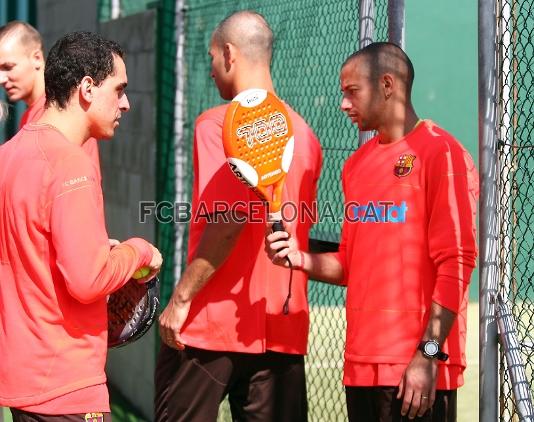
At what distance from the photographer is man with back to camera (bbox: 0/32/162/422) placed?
3205mm

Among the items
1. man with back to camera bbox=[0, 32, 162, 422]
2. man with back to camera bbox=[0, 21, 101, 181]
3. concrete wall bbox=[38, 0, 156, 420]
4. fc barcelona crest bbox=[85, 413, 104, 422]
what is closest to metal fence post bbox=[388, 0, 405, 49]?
man with back to camera bbox=[0, 32, 162, 422]

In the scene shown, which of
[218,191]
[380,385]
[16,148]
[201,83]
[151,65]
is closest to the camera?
[16,148]

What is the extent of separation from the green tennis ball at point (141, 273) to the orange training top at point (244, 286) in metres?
0.47

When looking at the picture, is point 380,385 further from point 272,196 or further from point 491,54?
point 491,54

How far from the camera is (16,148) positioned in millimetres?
3326

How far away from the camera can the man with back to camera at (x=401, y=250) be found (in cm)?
348

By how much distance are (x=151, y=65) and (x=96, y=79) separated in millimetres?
3703

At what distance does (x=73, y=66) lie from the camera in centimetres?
342

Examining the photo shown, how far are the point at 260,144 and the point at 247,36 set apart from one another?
0.61 metres

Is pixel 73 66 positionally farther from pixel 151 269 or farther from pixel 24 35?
pixel 24 35

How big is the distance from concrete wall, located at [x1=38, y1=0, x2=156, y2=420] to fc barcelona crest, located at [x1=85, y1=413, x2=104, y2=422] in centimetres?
359

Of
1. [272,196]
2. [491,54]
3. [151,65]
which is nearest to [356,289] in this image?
[272,196]

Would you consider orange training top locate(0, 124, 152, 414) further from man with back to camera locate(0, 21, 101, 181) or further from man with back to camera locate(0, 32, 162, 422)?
man with back to camera locate(0, 21, 101, 181)

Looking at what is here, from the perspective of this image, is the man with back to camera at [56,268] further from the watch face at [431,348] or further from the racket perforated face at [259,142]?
the watch face at [431,348]
